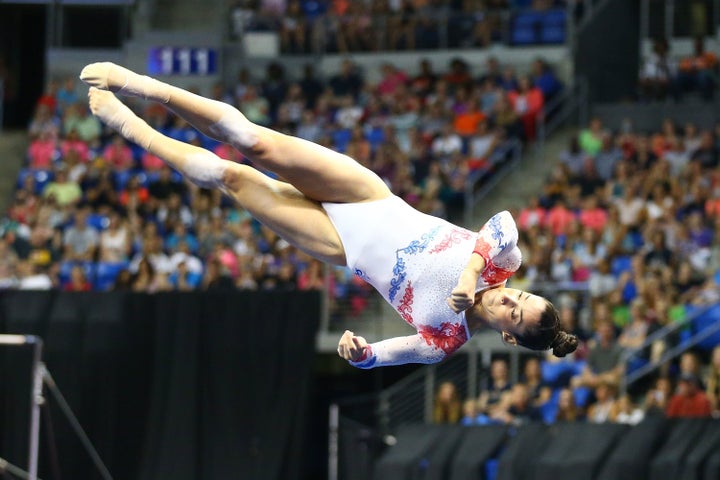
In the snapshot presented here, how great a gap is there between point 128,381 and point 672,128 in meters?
6.92

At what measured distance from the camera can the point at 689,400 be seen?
11492 mm

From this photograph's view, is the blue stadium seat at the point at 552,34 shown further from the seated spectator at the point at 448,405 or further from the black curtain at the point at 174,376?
the black curtain at the point at 174,376

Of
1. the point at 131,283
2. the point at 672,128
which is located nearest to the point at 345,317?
the point at 131,283

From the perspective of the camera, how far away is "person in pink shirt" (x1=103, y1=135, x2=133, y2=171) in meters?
17.1

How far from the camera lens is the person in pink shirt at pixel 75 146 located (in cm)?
1745

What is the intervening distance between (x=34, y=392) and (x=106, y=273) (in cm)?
292

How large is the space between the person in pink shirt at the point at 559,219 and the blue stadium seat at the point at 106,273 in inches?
177

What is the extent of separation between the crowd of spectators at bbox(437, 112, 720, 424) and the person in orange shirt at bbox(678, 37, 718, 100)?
1296 millimetres

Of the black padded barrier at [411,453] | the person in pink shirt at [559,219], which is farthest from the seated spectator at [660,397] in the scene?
the person in pink shirt at [559,219]

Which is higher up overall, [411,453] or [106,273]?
[106,273]

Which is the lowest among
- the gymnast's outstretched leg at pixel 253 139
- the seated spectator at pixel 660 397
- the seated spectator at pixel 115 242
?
the seated spectator at pixel 660 397

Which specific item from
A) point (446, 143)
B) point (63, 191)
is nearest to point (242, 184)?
point (446, 143)

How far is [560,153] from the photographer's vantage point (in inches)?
678

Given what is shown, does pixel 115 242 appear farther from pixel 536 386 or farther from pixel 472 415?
pixel 536 386
